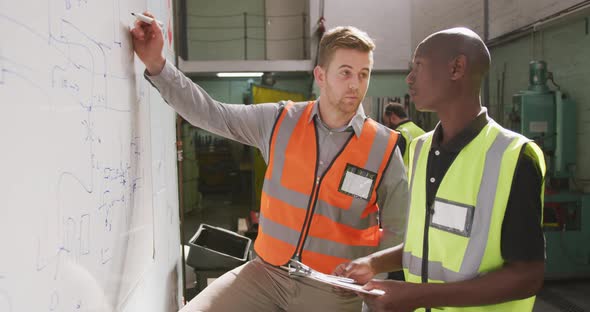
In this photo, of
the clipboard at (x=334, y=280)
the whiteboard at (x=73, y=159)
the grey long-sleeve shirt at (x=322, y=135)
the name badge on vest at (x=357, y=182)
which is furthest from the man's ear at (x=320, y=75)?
the clipboard at (x=334, y=280)

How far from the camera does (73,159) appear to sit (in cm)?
96

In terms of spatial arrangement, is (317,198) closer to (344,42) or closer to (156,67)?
(344,42)

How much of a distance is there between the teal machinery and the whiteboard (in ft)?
13.1

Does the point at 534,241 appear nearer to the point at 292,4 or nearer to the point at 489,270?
the point at 489,270

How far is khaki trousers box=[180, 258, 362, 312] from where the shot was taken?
170cm

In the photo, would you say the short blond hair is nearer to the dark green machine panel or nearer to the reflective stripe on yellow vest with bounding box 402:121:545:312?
the reflective stripe on yellow vest with bounding box 402:121:545:312

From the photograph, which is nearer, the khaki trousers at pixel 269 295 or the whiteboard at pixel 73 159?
the whiteboard at pixel 73 159

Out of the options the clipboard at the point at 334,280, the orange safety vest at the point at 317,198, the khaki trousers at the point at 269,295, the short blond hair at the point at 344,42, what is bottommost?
the khaki trousers at the point at 269,295

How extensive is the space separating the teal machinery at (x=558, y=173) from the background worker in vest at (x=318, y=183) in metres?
3.20

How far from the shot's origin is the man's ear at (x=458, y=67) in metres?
1.26

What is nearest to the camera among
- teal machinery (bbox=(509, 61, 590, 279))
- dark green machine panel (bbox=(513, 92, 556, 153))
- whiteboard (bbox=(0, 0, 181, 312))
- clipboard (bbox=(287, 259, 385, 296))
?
whiteboard (bbox=(0, 0, 181, 312))

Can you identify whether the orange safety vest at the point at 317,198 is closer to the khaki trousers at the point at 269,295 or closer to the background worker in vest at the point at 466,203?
the khaki trousers at the point at 269,295

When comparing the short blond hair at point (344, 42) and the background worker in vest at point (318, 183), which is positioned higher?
the short blond hair at point (344, 42)

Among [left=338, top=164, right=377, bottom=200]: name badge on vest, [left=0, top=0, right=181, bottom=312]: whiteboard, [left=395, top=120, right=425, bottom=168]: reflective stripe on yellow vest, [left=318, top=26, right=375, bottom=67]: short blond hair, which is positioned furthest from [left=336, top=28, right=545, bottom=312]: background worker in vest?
[left=395, top=120, right=425, bottom=168]: reflective stripe on yellow vest
